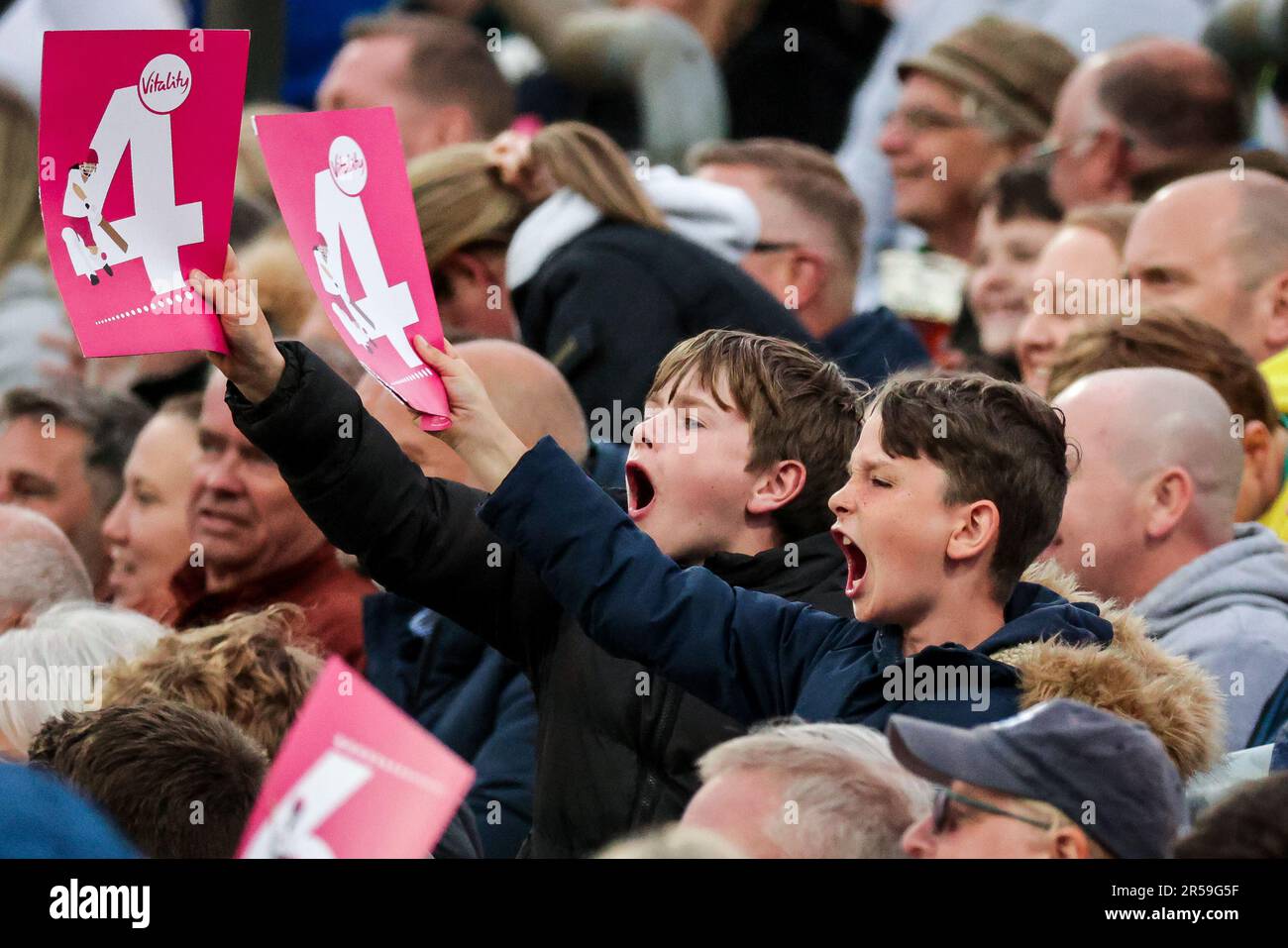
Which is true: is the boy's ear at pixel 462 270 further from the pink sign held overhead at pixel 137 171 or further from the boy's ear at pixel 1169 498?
the pink sign held overhead at pixel 137 171

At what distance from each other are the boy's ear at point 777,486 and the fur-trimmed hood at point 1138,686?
0.54m

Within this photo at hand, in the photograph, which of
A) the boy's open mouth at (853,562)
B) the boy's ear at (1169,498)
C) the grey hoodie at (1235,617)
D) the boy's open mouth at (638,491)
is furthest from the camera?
the boy's ear at (1169,498)

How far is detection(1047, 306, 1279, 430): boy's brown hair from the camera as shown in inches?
180

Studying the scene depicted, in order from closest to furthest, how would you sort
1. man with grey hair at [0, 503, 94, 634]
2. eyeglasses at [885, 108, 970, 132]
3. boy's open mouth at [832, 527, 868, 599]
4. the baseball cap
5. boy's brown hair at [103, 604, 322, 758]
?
boy's open mouth at [832, 527, 868, 599] < boy's brown hair at [103, 604, 322, 758] < man with grey hair at [0, 503, 94, 634] < the baseball cap < eyeglasses at [885, 108, 970, 132]

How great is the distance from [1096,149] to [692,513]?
3139 millimetres

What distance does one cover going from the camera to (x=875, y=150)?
752cm

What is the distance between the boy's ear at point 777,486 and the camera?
11.3ft

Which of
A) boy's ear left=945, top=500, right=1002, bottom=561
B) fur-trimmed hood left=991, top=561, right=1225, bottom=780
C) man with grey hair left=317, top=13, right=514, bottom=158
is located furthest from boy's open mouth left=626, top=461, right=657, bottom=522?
man with grey hair left=317, top=13, right=514, bottom=158

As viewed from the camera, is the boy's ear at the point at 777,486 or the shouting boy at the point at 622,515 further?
the boy's ear at the point at 777,486

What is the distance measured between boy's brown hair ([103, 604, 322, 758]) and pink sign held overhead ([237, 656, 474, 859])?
134 centimetres

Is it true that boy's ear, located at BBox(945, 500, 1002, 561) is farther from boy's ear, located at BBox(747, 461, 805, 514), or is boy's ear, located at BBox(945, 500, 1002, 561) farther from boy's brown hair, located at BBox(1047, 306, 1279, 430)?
boy's brown hair, located at BBox(1047, 306, 1279, 430)

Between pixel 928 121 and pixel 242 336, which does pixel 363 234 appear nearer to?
pixel 242 336

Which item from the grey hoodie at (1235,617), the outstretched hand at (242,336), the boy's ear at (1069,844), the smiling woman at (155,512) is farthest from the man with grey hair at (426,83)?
the boy's ear at (1069,844)

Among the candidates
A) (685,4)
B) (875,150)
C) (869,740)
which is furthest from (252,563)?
(685,4)
